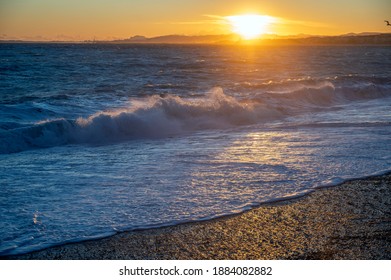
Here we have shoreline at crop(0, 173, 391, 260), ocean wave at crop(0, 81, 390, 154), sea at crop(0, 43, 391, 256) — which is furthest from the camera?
ocean wave at crop(0, 81, 390, 154)

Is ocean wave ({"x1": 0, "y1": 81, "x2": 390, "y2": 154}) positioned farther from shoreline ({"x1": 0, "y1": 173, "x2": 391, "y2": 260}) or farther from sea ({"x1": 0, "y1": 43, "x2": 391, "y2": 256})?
shoreline ({"x1": 0, "y1": 173, "x2": 391, "y2": 260})

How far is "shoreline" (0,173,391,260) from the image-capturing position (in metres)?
3.29

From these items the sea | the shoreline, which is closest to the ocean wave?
the sea

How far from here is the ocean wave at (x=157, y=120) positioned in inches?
319

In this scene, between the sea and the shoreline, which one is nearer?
the shoreline

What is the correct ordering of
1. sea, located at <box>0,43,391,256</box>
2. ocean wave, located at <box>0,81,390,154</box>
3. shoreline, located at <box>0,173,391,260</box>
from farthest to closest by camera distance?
ocean wave, located at <box>0,81,390,154</box>
sea, located at <box>0,43,391,256</box>
shoreline, located at <box>0,173,391,260</box>

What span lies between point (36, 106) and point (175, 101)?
3.64m

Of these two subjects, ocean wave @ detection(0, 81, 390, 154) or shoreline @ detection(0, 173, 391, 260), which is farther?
ocean wave @ detection(0, 81, 390, 154)

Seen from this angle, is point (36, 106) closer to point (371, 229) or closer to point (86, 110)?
point (86, 110)

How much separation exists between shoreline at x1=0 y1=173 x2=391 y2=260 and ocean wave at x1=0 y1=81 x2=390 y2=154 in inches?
182

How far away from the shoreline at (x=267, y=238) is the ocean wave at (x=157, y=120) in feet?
15.2

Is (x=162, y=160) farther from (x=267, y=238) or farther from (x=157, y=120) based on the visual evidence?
(x=157, y=120)

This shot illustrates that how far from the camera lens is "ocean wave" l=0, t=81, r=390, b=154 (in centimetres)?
811
